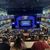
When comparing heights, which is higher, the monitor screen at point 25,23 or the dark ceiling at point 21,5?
the dark ceiling at point 21,5

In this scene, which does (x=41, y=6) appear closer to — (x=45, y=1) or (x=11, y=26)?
(x=45, y=1)

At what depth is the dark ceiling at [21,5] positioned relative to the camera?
18.3ft

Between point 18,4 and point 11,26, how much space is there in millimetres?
871

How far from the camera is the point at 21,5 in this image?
220 inches

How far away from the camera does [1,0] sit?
559 centimetres

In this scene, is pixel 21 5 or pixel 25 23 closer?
pixel 21 5

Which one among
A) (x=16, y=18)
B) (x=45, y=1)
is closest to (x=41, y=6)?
(x=45, y=1)

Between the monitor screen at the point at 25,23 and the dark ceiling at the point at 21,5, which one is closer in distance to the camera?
the dark ceiling at the point at 21,5

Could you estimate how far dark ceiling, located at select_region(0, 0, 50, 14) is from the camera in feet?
18.3

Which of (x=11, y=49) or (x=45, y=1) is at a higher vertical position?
(x=45, y=1)

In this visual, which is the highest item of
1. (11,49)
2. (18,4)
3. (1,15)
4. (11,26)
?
(18,4)

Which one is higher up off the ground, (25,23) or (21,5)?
(21,5)

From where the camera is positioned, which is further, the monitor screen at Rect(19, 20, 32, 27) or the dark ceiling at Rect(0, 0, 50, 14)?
the monitor screen at Rect(19, 20, 32, 27)

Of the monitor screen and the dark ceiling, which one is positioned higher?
the dark ceiling
